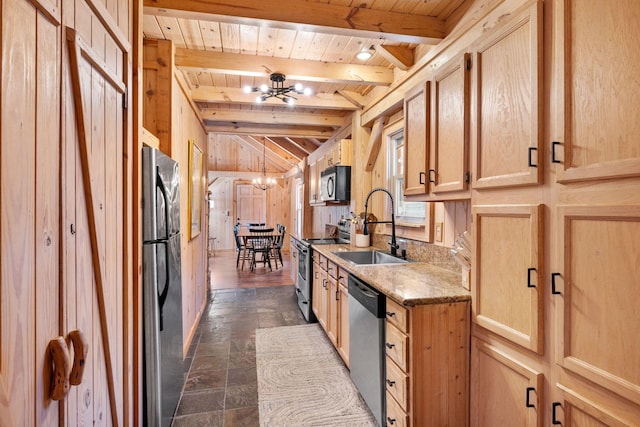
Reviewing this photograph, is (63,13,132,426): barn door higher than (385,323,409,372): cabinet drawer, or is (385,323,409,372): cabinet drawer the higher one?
(63,13,132,426): barn door

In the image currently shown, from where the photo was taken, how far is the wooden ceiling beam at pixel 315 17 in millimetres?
1823

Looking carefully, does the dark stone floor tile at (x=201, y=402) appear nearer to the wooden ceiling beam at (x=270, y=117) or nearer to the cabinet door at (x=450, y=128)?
the cabinet door at (x=450, y=128)

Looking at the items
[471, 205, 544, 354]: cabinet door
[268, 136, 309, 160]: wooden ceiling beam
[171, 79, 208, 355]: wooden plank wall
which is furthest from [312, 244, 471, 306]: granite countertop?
[268, 136, 309, 160]: wooden ceiling beam

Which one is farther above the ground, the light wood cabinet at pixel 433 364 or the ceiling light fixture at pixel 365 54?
the ceiling light fixture at pixel 365 54

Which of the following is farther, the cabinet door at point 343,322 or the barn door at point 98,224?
the cabinet door at point 343,322

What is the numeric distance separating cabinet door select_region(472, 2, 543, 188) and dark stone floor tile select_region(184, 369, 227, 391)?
7.50 ft

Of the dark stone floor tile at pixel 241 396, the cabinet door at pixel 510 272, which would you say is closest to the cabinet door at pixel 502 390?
the cabinet door at pixel 510 272

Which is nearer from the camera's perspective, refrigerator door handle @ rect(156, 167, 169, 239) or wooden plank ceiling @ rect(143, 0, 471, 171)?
refrigerator door handle @ rect(156, 167, 169, 239)

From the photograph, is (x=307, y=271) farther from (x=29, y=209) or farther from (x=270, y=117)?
(x=29, y=209)

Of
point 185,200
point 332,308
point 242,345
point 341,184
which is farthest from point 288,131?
point 242,345

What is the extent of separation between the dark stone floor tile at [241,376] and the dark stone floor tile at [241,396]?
0.18ft

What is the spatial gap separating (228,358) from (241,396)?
24.7 inches

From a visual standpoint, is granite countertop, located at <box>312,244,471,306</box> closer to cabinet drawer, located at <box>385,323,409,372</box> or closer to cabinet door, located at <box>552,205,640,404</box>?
cabinet drawer, located at <box>385,323,409,372</box>

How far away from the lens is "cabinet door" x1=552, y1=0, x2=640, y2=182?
2.98ft
